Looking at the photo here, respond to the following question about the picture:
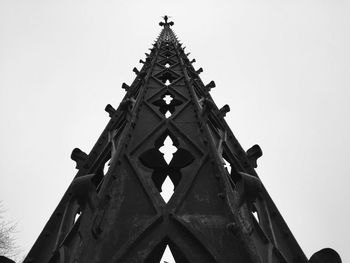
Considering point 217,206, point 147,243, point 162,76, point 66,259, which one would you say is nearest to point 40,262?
point 66,259

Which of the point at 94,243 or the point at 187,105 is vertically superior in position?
the point at 187,105

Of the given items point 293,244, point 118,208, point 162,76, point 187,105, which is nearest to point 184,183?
point 118,208

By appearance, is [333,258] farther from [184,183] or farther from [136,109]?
[136,109]

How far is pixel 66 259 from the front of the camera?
2.76 metres

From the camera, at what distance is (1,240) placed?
1305 centimetres

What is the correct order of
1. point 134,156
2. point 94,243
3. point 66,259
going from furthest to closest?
point 134,156 < point 66,259 < point 94,243

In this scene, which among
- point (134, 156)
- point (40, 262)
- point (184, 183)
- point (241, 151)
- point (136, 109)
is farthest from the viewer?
point (241, 151)

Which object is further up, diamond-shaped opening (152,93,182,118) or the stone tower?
diamond-shaped opening (152,93,182,118)

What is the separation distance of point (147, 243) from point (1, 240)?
41.8 feet

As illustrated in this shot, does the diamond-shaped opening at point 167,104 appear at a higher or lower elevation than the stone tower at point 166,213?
higher

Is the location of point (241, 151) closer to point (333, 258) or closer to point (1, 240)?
point (333, 258)

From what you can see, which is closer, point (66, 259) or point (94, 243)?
point (94, 243)

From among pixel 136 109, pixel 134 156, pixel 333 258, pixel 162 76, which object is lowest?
pixel 333 258

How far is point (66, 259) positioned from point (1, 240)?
1226 centimetres
